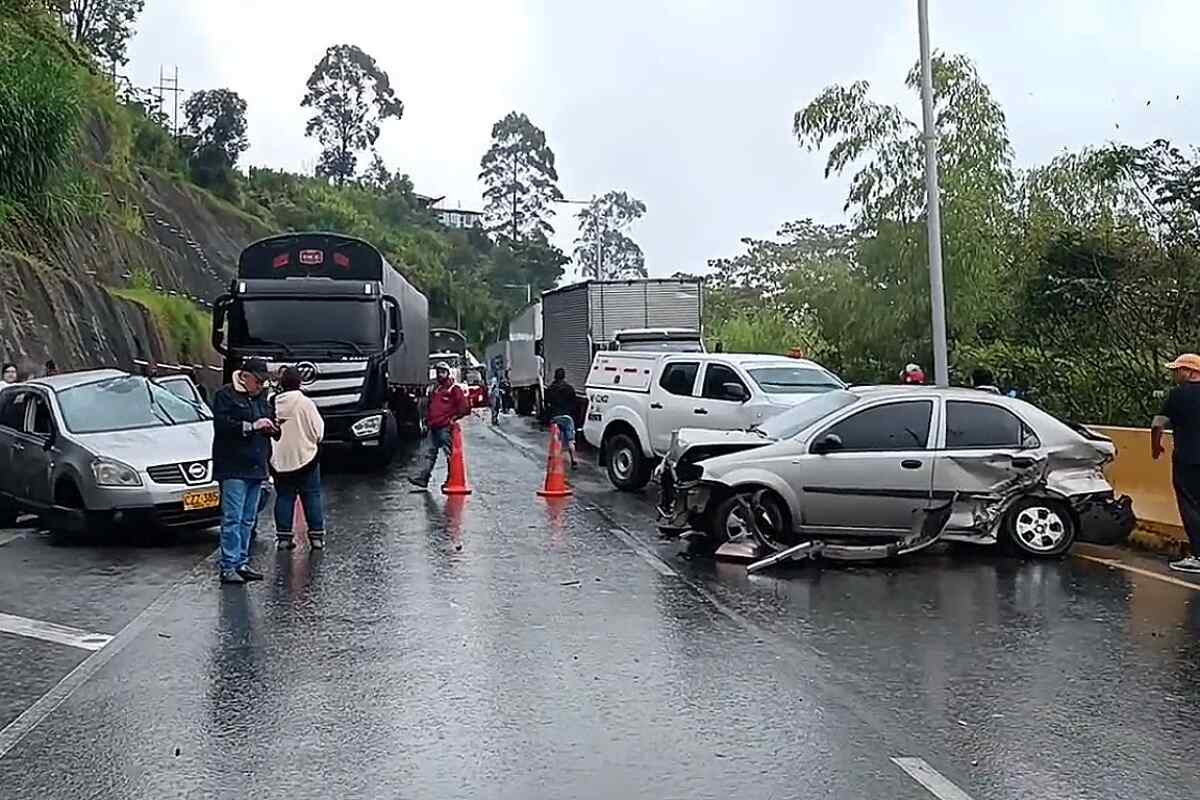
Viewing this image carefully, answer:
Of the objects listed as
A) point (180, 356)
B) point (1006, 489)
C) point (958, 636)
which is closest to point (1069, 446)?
point (1006, 489)

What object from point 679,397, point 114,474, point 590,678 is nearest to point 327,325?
point 679,397

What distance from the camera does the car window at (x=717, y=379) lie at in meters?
18.3

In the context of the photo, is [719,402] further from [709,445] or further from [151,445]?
[151,445]

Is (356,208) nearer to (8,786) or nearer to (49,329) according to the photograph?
(49,329)

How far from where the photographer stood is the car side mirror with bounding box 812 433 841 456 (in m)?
12.2

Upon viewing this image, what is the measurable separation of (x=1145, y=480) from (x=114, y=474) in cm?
1028

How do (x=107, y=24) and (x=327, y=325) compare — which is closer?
(x=327, y=325)

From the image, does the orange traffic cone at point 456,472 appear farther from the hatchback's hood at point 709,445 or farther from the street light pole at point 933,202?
the street light pole at point 933,202

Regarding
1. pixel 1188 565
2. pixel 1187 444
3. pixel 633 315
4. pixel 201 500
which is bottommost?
pixel 1188 565

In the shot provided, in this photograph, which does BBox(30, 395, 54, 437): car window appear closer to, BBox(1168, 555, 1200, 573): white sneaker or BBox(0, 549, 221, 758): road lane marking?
BBox(0, 549, 221, 758): road lane marking

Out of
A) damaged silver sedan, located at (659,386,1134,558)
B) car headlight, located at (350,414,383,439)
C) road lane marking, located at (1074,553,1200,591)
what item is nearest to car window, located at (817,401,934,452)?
damaged silver sedan, located at (659,386,1134,558)

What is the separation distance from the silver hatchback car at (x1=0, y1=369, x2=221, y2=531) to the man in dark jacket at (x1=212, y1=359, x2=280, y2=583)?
2.39 metres

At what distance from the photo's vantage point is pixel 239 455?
35.8ft

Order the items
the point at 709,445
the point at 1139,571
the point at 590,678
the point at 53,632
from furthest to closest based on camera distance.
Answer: the point at 709,445, the point at 1139,571, the point at 53,632, the point at 590,678
